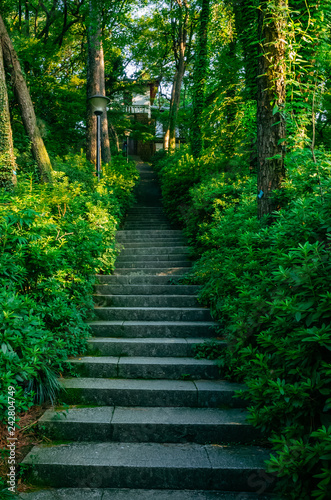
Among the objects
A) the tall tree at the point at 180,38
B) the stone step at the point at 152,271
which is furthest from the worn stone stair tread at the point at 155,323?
the tall tree at the point at 180,38

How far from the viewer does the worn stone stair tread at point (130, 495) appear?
8.69 feet

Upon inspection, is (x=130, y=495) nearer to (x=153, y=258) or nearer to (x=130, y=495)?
(x=130, y=495)

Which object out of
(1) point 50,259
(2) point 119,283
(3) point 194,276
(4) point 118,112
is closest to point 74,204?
(2) point 119,283

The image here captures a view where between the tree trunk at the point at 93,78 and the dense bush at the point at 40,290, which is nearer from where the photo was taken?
the dense bush at the point at 40,290

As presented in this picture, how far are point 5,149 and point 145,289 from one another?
3.49m

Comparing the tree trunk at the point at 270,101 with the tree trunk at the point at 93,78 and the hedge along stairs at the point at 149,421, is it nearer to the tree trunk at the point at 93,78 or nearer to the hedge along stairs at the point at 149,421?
the hedge along stairs at the point at 149,421

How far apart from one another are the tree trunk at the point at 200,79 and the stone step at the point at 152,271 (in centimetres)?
606

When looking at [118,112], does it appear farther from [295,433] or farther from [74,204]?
[295,433]

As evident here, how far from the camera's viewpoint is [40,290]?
3.69m

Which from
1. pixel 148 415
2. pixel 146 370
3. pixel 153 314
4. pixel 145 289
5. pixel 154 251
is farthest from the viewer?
pixel 154 251

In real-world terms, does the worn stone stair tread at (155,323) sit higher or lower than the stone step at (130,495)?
higher

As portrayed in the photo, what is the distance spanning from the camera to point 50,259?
3523 mm

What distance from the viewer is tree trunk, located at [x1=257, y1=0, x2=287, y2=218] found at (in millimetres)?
3600

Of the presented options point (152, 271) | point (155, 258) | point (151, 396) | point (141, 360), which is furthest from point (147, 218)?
point (151, 396)
